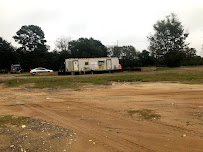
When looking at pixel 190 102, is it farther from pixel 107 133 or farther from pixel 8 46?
pixel 8 46

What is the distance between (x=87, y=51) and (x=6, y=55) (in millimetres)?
22207

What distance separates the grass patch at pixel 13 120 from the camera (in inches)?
222

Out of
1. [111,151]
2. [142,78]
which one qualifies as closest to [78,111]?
[111,151]

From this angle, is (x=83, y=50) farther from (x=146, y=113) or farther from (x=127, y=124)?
(x=127, y=124)

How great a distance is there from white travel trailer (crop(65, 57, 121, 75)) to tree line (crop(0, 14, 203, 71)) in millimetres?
11471

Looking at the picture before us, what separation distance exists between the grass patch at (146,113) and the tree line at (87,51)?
3412cm

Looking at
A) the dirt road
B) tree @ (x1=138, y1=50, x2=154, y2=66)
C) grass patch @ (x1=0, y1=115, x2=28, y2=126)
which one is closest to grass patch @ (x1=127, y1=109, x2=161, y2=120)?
the dirt road

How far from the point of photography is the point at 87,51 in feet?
160

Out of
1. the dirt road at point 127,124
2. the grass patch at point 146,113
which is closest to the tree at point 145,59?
the dirt road at point 127,124

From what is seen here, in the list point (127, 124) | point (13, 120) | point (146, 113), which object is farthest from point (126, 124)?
point (13, 120)

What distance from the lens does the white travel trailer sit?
28297mm

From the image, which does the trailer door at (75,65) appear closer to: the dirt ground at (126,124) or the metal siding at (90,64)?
the metal siding at (90,64)

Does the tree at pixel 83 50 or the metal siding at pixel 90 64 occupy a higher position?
the tree at pixel 83 50

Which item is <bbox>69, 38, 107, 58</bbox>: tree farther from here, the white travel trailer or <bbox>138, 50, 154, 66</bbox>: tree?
the white travel trailer
